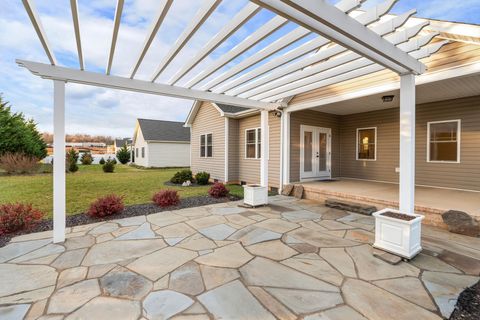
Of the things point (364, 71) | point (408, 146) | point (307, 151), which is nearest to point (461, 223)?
point (408, 146)

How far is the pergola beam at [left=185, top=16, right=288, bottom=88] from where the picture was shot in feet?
8.55

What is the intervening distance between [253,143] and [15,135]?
47.0 feet

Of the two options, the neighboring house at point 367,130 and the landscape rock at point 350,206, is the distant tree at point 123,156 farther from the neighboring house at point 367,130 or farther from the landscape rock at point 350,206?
the landscape rock at point 350,206

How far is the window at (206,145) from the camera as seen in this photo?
37.8 ft

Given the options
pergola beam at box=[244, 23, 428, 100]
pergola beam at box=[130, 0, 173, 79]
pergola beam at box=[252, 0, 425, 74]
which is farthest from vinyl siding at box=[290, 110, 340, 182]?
pergola beam at box=[130, 0, 173, 79]

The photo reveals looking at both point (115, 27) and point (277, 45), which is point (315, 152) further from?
→ point (115, 27)

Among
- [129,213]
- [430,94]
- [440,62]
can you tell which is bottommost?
[129,213]

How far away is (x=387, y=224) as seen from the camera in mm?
3230

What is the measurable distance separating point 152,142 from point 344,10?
19.4 m

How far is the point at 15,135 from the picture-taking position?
1342cm

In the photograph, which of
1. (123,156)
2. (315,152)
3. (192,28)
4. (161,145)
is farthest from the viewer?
(123,156)

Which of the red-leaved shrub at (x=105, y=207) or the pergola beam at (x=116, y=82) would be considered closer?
the pergola beam at (x=116, y=82)

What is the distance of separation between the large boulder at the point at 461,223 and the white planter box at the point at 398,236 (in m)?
1.53

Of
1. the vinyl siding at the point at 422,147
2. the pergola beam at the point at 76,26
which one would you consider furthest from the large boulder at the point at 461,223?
the pergola beam at the point at 76,26
